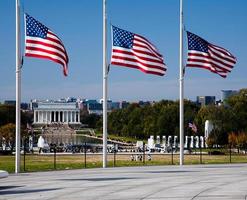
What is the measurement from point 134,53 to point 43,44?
5.71 metres

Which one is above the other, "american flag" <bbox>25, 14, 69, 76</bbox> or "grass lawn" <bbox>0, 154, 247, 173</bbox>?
"american flag" <bbox>25, 14, 69, 76</bbox>

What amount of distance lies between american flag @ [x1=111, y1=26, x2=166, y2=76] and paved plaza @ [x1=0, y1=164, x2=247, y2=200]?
626cm

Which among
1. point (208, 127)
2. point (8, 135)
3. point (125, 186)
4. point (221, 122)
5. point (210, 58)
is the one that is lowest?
point (125, 186)

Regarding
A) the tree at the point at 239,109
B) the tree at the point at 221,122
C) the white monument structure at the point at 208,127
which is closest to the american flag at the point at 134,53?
the tree at the point at 221,122

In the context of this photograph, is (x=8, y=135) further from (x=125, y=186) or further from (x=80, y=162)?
(x=125, y=186)

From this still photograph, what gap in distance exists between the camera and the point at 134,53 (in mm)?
33688

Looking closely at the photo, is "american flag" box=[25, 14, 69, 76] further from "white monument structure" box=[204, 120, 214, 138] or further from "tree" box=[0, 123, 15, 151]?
"white monument structure" box=[204, 120, 214, 138]

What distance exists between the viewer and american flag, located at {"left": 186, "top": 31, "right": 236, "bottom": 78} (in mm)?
36000

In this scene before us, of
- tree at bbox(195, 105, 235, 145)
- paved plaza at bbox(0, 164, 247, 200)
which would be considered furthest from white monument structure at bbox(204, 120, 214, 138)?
paved plaza at bbox(0, 164, 247, 200)

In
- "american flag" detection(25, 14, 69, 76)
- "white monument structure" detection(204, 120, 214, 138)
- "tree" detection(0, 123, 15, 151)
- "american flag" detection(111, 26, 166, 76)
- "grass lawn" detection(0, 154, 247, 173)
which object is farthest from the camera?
"white monument structure" detection(204, 120, 214, 138)

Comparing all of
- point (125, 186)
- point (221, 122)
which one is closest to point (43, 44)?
point (125, 186)

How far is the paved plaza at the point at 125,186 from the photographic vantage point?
68.3 feet

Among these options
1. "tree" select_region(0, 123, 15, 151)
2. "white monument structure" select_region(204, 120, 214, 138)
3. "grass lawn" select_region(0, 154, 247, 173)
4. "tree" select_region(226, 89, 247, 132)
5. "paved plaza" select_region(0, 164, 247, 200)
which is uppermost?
"tree" select_region(226, 89, 247, 132)

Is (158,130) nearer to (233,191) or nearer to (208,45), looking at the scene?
(208,45)
